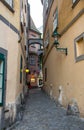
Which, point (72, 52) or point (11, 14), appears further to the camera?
point (72, 52)

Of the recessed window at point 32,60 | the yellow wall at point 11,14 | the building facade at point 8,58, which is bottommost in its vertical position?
the building facade at point 8,58

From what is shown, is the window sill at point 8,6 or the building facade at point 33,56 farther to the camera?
the building facade at point 33,56

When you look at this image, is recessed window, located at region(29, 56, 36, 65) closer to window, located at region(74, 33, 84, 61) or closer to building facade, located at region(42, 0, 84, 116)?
building facade, located at region(42, 0, 84, 116)

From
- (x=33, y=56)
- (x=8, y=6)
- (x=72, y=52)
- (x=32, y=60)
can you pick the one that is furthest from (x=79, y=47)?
(x=32, y=60)

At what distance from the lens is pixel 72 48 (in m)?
8.44

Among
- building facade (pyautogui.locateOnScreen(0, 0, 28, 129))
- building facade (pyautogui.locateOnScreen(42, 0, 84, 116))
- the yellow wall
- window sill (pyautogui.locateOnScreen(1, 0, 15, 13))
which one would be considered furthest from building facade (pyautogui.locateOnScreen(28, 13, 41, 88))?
window sill (pyautogui.locateOnScreen(1, 0, 15, 13))

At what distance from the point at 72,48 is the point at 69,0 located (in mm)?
2036

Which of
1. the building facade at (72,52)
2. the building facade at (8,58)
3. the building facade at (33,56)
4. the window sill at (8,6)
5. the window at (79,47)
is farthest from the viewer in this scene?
the building facade at (33,56)

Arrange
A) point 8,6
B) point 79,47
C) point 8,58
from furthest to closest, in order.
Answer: point 79,47 → point 8,6 → point 8,58

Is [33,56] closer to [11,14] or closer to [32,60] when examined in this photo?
[32,60]

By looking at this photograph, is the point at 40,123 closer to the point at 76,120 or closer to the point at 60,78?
the point at 76,120

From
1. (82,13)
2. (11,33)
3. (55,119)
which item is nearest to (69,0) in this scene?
(82,13)

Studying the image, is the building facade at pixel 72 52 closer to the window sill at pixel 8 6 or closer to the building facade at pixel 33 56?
the window sill at pixel 8 6

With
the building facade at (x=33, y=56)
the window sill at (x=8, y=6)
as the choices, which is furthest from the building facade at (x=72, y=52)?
the building facade at (x=33, y=56)
